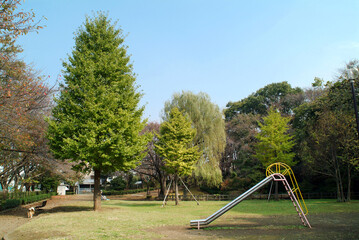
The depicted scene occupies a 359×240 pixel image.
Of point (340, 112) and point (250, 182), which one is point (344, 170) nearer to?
point (340, 112)

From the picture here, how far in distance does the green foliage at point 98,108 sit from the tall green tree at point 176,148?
6849 mm

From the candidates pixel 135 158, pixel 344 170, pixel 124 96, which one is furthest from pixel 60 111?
pixel 344 170

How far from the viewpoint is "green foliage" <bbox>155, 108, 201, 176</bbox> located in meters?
25.0

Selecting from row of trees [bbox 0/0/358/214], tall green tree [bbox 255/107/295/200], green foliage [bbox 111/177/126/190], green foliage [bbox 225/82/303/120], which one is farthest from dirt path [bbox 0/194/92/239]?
green foliage [bbox 225/82/303/120]

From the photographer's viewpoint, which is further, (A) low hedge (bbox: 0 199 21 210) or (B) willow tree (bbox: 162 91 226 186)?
(B) willow tree (bbox: 162 91 226 186)

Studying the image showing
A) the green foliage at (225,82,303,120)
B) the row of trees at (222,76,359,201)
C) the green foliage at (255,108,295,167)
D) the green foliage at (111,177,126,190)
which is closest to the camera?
the row of trees at (222,76,359,201)

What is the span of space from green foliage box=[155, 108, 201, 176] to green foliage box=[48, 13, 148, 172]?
6.85 meters

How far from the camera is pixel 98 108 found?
1647cm

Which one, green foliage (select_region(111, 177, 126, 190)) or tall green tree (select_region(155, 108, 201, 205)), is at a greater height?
tall green tree (select_region(155, 108, 201, 205))

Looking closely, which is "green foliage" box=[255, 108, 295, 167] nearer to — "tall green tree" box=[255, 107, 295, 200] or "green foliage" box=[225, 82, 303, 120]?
"tall green tree" box=[255, 107, 295, 200]

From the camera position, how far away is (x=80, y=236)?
30.1ft

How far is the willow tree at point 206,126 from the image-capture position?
31359mm

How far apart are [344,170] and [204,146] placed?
14956 mm

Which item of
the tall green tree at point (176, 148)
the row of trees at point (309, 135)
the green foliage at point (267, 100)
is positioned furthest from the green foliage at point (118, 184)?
the tall green tree at point (176, 148)
